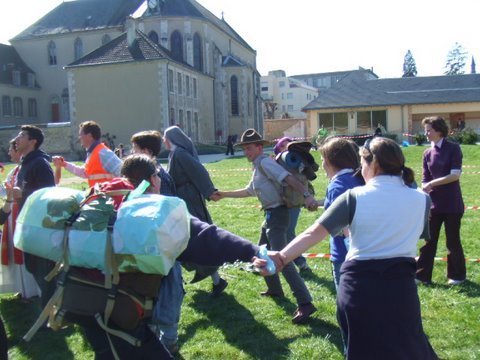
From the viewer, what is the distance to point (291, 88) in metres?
111

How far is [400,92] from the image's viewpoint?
55094mm

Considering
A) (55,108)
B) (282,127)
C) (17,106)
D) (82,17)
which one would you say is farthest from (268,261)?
(282,127)

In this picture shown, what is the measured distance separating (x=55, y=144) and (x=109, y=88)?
20.4ft

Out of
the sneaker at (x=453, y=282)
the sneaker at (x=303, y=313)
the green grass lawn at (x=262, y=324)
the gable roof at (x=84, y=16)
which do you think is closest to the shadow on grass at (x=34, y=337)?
the green grass lawn at (x=262, y=324)

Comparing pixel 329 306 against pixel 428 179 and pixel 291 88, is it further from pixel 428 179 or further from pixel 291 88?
pixel 291 88

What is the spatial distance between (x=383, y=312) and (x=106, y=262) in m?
1.53

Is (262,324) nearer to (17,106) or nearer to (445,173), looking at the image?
(445,173)

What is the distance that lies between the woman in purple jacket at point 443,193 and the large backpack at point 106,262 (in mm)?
4170

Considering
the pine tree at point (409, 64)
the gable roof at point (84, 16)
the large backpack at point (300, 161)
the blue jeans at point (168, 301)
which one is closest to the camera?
the blue jeans at point (168, 301)

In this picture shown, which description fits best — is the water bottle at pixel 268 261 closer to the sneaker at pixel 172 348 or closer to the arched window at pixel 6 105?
the sneaker at pixel 172 348

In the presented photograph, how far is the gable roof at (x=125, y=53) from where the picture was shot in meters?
43.1

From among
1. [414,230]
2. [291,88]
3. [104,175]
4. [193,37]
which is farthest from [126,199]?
[291,88]

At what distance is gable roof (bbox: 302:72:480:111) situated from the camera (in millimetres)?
53156

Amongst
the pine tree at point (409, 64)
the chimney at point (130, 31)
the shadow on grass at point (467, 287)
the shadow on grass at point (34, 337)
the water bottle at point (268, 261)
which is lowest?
the shadow on grass at point (34, 337)
